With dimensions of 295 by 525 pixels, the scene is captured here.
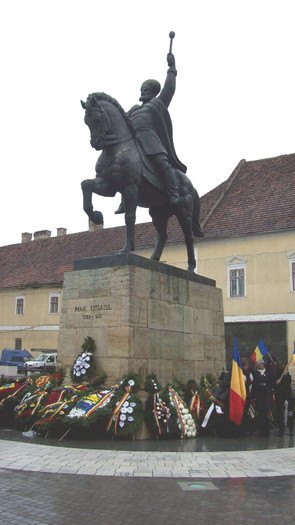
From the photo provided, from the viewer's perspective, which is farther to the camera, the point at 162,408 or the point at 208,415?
the point at 208,415

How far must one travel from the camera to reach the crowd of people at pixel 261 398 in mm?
8766

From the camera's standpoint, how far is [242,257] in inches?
1100

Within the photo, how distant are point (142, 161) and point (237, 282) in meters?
19.3

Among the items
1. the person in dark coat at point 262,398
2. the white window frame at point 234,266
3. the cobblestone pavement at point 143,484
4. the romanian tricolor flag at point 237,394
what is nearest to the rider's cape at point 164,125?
the romanian tricolor flag at point 237,394

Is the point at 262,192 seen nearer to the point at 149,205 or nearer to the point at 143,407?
the point at 149,205

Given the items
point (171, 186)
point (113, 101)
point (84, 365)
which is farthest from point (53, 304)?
point (84, 365)

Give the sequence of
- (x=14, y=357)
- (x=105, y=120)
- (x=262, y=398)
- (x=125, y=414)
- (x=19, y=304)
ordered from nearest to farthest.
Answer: (x=125, y=414) → (x=262, y=398) → (x=105, y=120) → (x=14, y=357) → (x=19, y=304)

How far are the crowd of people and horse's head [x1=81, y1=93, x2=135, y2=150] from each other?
4.46 metres

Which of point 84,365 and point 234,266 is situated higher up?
point 234,266

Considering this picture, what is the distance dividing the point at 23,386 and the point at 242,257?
2003 centimetres

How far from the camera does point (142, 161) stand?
9.80 metres

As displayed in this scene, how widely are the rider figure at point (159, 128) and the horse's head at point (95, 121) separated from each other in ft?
3.15

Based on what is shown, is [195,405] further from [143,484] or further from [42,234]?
[42,234]

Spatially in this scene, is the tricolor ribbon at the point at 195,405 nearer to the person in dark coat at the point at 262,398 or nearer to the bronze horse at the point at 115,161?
the person in dark coat at the point at 262,398
